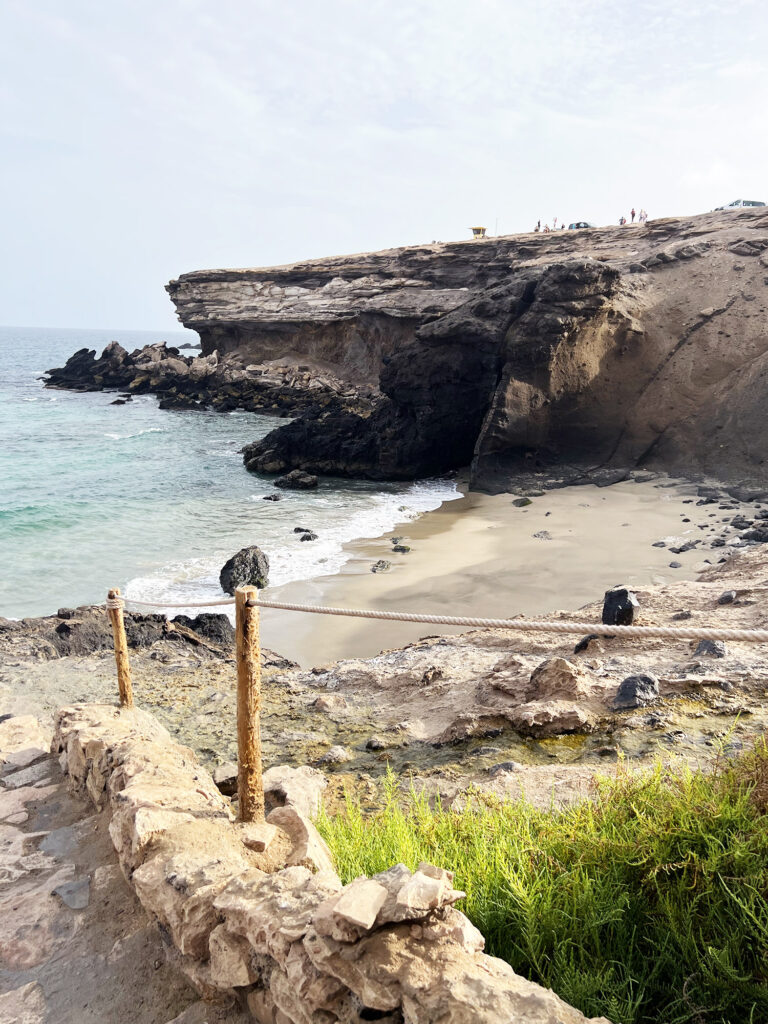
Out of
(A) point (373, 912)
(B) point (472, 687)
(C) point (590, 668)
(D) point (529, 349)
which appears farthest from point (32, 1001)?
(D) point (529, 349)

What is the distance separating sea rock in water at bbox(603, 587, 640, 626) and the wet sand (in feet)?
8.78

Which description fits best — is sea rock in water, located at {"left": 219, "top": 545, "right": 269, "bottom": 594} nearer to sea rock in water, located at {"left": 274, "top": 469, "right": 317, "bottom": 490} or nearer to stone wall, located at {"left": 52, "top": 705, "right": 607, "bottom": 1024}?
stone wall, located at {"left": 52, "top": 705, "right": 607, "bottom": 1024}

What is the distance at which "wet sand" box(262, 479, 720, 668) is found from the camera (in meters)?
9.04

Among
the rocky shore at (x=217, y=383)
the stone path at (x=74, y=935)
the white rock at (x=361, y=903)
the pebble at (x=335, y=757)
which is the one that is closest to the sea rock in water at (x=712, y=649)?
the pebble at (x=335, y=757)

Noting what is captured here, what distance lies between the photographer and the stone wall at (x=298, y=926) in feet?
5.42

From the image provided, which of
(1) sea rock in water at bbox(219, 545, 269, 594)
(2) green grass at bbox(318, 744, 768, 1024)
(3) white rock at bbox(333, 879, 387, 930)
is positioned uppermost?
(3) white rock at bbox(333, 879, 387, 930)

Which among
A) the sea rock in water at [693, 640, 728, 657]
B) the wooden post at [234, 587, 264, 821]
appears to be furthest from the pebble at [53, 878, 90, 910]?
the sea rock in water at [693, 640, 728, 657]

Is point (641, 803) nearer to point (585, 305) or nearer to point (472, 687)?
point (472, 687)

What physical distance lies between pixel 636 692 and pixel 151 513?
14.2 meters

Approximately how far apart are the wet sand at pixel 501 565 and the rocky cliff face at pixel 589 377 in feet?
6.03

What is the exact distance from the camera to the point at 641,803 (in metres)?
2.55

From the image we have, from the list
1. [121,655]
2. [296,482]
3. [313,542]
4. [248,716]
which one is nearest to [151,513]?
[296,482]

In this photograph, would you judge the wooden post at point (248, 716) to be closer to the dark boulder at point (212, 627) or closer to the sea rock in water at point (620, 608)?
the sea rock in water at point (620, 608)

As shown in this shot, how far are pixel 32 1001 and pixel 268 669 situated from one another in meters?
5.05
